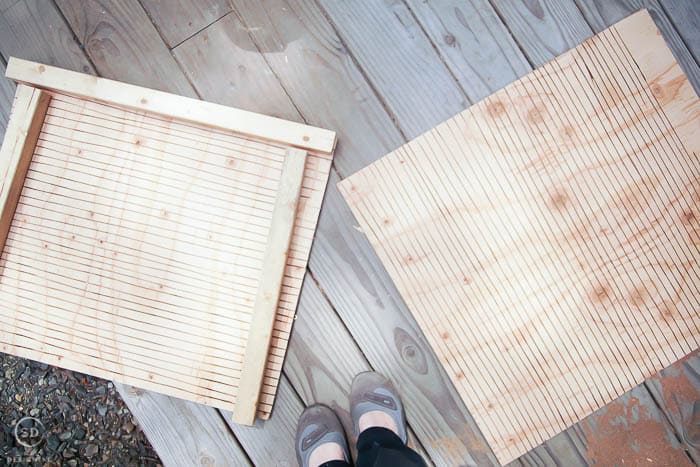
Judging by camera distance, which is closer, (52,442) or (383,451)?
(383,451)

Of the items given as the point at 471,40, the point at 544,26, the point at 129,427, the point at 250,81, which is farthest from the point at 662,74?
the point at 129,427

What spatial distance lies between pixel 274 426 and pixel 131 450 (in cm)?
30

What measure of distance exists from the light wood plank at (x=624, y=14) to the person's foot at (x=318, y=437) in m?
0.96

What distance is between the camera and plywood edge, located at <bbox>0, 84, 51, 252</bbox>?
860 millimetres

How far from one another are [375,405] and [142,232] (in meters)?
0.57

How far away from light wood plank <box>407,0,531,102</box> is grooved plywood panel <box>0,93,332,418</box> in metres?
0.34

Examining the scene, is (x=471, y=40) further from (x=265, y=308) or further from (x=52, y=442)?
(x=52, y=442)

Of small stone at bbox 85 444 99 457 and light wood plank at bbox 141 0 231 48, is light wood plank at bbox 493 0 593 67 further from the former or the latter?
small stone at bbox 85 444 99 457

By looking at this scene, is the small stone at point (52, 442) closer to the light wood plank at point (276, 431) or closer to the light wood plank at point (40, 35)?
the light wood plank at point (276, 431)

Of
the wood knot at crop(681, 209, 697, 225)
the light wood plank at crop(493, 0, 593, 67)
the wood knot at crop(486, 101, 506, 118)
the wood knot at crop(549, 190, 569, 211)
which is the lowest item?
the wood knot at crop(549, 190, 569, 211)

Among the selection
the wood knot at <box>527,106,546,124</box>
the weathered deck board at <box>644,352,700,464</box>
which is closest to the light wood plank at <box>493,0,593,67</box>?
the wood knot at <box>527,106,546,124</box>

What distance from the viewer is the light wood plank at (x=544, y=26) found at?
2.98ft

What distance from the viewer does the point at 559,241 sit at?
0.88m

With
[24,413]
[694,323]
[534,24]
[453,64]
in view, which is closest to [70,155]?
[24,413]
